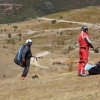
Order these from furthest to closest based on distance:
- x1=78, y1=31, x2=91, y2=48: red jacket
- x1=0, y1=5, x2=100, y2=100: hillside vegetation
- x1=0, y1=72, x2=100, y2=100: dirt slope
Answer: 1. x1=78, y1=31, x2=91, y2=48: red jacket
2. x1=0, y1=5, x2=100, y2=100: hillside vegetation
3. x1=0, y1=72, x2=100, y2=100: dirt slope

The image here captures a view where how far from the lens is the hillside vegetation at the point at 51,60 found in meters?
18.1

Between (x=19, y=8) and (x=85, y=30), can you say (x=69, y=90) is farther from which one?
(x=19, y=8)

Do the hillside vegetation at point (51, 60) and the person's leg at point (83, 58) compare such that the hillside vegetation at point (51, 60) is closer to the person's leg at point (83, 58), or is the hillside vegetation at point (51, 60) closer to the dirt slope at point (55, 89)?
the dirt slope at point (55, 89)

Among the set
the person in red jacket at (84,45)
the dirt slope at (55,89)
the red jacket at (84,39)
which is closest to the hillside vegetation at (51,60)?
the dirt slope at (55,89)

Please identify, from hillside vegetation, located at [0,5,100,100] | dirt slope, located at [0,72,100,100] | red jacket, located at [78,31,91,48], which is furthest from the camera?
red jacket, located at [78,31,91,48]

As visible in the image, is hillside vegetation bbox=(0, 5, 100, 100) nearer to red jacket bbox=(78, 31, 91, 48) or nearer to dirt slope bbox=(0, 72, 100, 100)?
dirt slope bbox=(0, 72, 100, 100)

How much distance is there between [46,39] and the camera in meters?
78.8

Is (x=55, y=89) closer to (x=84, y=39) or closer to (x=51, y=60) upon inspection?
(x=84, y=39)

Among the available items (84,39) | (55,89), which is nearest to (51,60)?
(84,39)

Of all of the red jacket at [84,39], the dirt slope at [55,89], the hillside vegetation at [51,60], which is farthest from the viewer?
the red jacket at [84,39]

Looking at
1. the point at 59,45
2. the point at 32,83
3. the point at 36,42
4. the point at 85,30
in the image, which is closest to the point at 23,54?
the point at 32,83

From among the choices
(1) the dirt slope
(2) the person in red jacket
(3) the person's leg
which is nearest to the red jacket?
(2) the person in red jacket

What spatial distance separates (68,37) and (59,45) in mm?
7357

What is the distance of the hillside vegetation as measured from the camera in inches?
713
